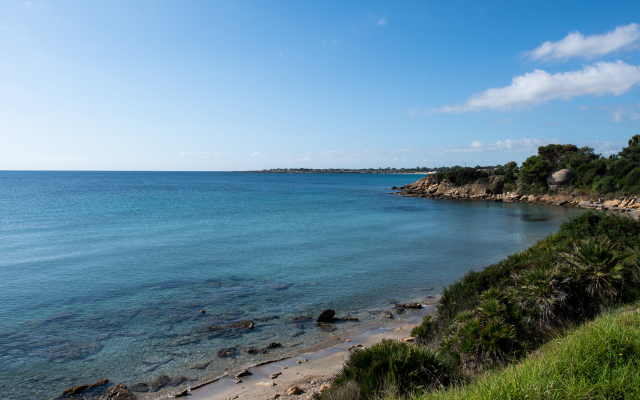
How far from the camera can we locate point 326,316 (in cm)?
1330

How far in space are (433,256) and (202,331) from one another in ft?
52.0

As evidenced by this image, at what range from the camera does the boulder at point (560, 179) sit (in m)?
56.5

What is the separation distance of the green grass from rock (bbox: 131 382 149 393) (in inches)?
296

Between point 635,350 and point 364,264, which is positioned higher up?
point 635,350

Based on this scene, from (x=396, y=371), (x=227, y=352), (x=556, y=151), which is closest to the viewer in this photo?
(x=396, y=371)

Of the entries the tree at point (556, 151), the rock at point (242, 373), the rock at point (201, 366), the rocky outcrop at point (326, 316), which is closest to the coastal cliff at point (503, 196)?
the tree at point (556, 151)

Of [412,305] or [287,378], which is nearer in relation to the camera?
[287,378]

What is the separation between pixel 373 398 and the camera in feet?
18.2

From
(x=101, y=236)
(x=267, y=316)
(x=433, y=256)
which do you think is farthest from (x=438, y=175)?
(x=267, y=316)

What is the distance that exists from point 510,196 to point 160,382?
64271 millimetres

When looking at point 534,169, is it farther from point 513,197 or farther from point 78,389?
point 78,389

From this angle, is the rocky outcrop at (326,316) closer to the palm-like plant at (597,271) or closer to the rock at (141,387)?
the rock at (141,387)

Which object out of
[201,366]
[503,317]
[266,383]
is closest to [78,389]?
[201,366]

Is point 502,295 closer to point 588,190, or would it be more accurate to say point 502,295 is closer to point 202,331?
point 202,331
